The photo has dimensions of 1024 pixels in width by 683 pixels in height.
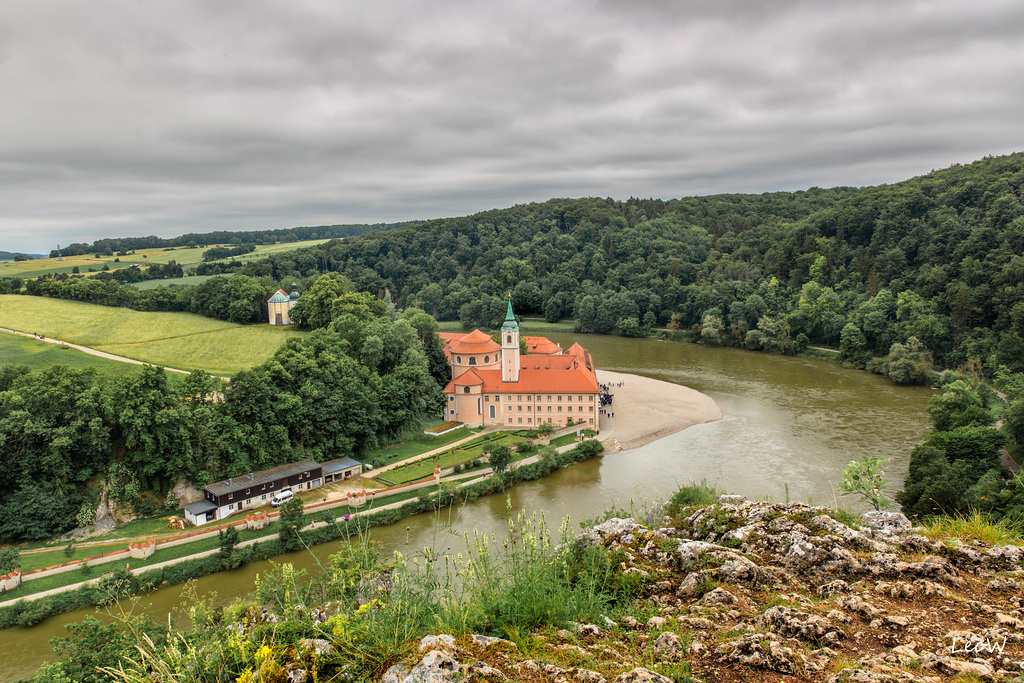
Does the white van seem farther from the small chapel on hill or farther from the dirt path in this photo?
the small chapel on hill

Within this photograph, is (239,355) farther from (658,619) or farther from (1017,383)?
(1017,383)

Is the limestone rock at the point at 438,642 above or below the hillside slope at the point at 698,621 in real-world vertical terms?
above

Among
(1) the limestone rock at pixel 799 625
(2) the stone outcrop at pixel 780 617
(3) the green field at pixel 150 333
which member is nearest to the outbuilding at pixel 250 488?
(3) the green field at pixel 150 333

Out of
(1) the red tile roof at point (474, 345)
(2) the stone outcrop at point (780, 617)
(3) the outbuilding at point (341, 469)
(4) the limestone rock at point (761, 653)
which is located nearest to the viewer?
(2) the stone outcrop at point (780, 617)

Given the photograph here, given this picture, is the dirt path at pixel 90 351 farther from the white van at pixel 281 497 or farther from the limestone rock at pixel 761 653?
the limestone rock at pixel 761 653

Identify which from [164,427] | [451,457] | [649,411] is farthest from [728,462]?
[164,427]

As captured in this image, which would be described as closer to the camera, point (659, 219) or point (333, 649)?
point (333, 649)

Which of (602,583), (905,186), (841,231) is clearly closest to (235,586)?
(602,583)

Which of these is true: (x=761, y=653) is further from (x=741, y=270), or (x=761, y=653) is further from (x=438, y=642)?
(x=741, y=270)
